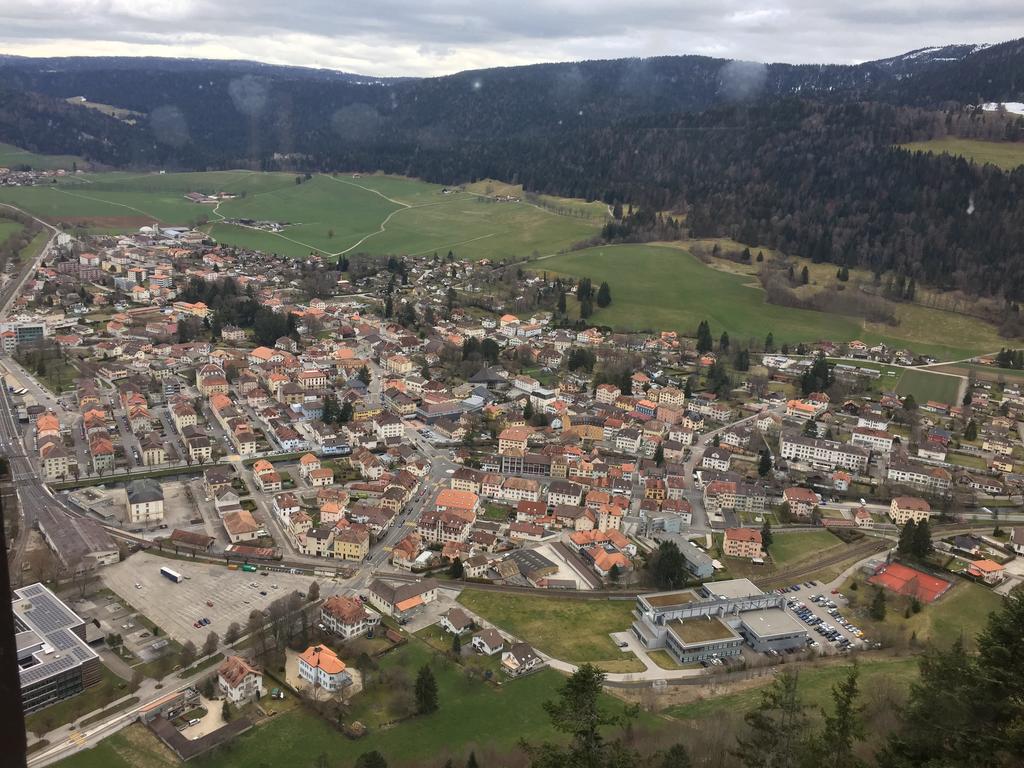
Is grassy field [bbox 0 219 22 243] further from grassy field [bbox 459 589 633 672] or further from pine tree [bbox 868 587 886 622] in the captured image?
pine tree [bbox 868 587 886 622]

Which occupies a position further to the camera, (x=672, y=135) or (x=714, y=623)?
(x=672, y=135)

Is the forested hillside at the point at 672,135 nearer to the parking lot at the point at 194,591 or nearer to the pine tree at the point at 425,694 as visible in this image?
the parking lot at the point at 194,591

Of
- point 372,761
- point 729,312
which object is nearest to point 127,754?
point 372,761

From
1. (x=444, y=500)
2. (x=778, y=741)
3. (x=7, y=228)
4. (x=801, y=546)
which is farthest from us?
(x=7, y=228)

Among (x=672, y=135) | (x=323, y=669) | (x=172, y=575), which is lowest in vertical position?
(x=172, y=575)

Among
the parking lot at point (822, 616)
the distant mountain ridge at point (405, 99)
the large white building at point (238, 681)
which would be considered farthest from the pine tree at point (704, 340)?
the distant mountain ridge at point (405, 99)

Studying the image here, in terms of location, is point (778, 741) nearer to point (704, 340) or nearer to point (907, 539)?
point (907, 539)
